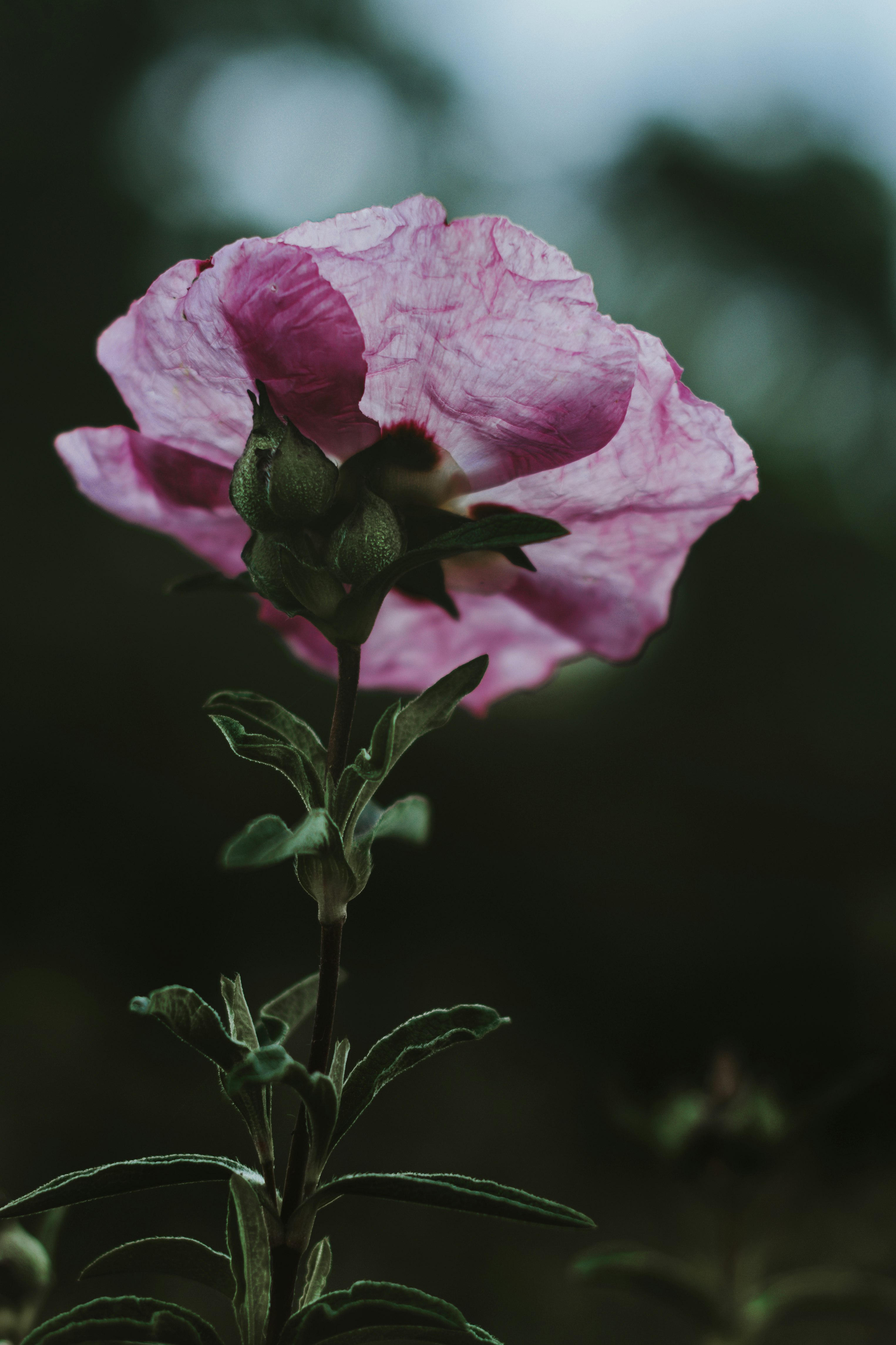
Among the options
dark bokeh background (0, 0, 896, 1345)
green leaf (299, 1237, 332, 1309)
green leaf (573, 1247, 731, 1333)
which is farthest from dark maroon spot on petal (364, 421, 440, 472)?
dark bokeh background (0, 0, 896, 1345)

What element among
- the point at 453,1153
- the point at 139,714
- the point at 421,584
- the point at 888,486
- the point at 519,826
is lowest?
the point at 453,1153

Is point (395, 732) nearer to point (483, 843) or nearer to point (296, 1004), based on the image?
point (296, 1004)

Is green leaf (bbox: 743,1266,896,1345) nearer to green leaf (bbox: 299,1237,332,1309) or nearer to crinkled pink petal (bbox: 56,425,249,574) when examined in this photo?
green leaf (bbox: 299,1237,332,1309)

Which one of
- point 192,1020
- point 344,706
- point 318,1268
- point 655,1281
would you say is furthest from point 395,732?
point 655,1281

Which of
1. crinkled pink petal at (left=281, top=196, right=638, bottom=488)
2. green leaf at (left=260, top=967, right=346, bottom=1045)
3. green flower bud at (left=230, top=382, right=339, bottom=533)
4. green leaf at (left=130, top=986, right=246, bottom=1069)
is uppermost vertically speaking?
crinkled pink petal at (left=281, top=196, right=638, bottom=488)

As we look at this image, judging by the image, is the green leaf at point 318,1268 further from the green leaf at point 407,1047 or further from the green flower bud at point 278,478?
the green flower bud at point 278,478

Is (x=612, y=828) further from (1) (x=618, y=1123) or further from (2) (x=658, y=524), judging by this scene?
(2) (x=658, y=524)

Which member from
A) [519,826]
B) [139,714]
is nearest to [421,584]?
[139,714]
